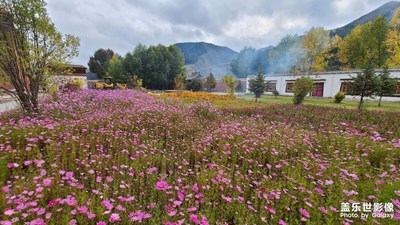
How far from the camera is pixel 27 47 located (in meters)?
6.23

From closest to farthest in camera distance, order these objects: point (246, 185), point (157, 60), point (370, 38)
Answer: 1. point (246, 185)
2. point (370, 38)
3. point (157, 60)

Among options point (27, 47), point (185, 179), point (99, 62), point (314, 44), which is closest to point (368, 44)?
point (314, 44)

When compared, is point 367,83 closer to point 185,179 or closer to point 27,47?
point 185,179

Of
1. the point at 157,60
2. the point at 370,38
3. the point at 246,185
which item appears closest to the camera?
the point at 246,185

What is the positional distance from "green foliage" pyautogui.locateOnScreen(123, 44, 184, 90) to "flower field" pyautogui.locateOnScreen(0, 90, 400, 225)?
105ft

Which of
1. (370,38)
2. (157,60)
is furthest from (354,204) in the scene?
(370,38)

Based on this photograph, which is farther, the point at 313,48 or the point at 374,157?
the point at 313,48

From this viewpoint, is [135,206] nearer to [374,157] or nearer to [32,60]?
[374,157]

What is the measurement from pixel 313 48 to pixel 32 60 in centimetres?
4177

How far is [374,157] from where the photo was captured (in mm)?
3861

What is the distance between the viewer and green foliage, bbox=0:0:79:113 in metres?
6.04

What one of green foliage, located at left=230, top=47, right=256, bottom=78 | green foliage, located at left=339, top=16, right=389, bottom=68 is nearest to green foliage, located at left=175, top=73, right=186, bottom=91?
green foliage, located at left=339, top=16, right=389, bottom=68

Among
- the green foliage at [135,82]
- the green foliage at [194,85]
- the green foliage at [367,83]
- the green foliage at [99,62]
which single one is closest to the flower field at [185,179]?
the green foliage at [367,83]

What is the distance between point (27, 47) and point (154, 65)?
98.9 feet
